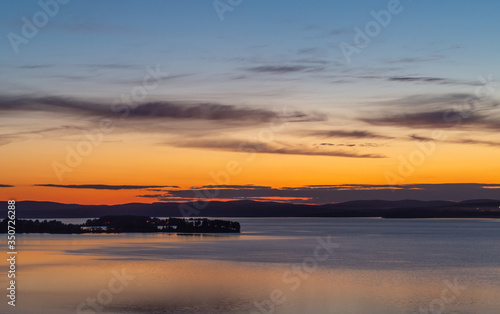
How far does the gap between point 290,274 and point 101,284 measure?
17.1m

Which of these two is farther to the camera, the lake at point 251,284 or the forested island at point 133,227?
the forested island at point 133,227

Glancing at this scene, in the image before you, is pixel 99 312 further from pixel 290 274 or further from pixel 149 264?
pixel 149 264

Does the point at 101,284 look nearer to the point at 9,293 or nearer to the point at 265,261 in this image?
the point at 9,293

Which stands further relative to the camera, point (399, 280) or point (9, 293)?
point (399, 280)

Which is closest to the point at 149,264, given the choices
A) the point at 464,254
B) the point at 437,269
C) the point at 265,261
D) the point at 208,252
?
the point at 265,261

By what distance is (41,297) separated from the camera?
38562mm

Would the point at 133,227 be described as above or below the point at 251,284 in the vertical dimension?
above

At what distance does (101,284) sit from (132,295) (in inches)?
258

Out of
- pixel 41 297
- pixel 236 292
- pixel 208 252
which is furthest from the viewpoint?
pixel 208 252

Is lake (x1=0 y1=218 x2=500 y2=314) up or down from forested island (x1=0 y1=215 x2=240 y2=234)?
down

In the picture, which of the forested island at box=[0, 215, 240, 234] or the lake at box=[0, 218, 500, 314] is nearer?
the lake at box=[0, 218, 500, 314]

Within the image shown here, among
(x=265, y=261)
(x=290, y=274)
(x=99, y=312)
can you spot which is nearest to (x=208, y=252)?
(x=265, y=261)

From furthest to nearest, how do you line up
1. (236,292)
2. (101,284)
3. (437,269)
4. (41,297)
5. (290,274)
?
(437,269), (290,274), (101,284), (236,292), (41,297)

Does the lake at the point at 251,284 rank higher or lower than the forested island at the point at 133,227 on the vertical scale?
lower
